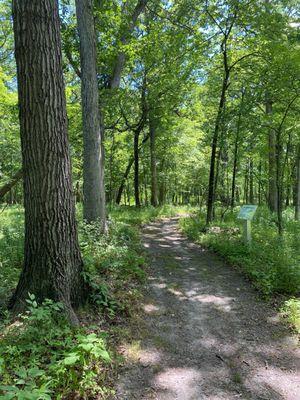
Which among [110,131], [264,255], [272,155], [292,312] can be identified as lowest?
[292,312]

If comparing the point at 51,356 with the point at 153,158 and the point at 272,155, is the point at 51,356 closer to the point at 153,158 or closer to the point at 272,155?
the point at 272,155

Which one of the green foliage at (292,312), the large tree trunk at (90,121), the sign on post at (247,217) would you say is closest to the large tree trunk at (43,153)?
the green foliage at (292,312)

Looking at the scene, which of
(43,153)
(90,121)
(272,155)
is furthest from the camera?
(272,155)

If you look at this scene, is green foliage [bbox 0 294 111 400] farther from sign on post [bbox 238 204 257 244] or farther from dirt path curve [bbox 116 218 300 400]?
sign on post [bbox 238 204 257 244]

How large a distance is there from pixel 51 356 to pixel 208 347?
2019 millimetres

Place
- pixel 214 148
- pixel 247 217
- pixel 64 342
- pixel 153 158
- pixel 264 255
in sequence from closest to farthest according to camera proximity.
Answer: pixel 64 342
pixel 264 255
pixel 247 217
pixel 214 148
pixel 153 158

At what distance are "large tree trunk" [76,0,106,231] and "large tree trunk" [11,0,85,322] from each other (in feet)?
13.6

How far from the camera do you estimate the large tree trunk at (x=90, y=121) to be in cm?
762

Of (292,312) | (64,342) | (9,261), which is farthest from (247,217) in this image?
(64,342)

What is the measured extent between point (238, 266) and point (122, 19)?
7.85 metres

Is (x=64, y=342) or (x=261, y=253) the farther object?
(x=261, y=253)

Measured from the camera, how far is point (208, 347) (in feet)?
13.4

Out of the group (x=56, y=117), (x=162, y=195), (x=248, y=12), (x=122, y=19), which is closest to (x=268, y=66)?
(x=248, y=12)

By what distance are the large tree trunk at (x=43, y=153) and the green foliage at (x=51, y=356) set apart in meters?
0.37
